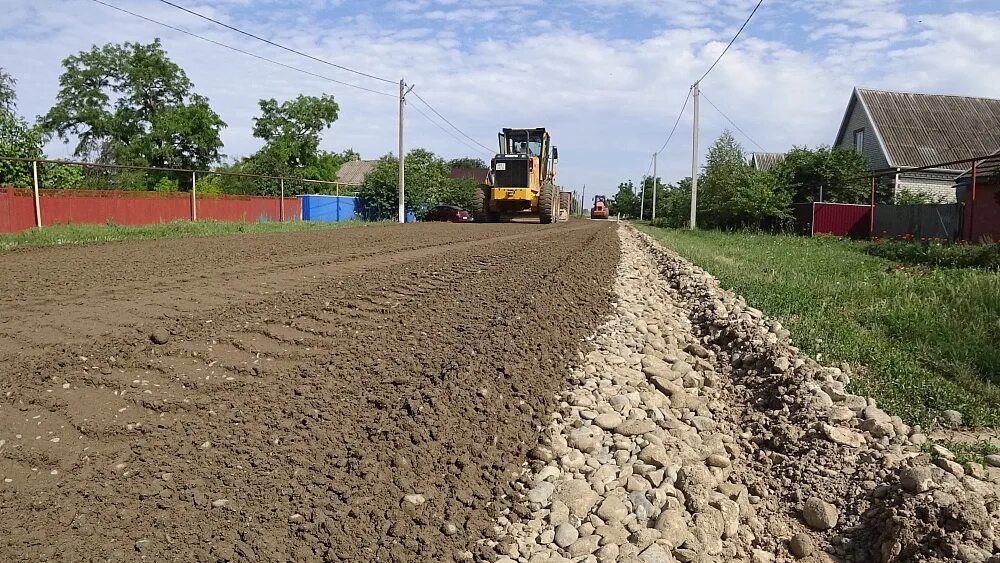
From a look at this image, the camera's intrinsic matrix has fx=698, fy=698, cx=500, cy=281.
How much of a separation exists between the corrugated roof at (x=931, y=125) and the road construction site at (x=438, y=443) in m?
29.8

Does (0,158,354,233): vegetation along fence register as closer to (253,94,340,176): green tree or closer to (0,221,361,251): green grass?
(0,221,361,251): green grass

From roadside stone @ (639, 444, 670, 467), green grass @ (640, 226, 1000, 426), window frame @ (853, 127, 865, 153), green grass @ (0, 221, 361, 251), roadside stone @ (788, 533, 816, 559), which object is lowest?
roadside stone @ (788, 533, 816, 559)

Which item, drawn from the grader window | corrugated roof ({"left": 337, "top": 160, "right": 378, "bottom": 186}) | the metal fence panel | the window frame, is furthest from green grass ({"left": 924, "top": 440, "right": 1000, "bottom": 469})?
corrugated roof ({"left": 337, "top": 160, "right": 378, "bottom": 186})

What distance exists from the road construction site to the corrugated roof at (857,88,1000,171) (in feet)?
97.7

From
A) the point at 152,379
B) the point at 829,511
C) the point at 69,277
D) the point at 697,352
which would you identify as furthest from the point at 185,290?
the point at 829,511

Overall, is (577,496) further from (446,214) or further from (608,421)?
(446,214)

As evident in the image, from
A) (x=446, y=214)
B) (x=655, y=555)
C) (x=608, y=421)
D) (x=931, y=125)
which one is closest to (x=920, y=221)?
(x=931, y=125)

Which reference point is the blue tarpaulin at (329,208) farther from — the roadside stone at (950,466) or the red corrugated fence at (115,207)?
the roadside stone at (950,466)

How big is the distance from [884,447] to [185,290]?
7039 mm

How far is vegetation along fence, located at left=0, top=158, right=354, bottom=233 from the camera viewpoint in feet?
59.2

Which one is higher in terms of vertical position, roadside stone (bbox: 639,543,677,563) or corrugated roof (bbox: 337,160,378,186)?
corrugated roof (bbox: 337,160,378,186)

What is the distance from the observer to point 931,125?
33031 mm

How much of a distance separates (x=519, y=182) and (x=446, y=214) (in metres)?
12.9

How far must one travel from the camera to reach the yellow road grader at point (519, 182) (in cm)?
2855
